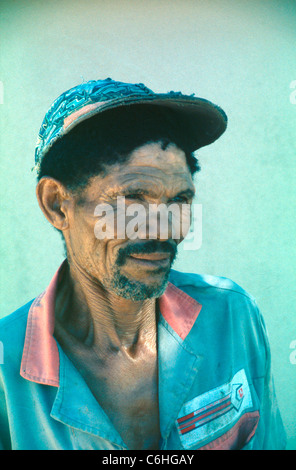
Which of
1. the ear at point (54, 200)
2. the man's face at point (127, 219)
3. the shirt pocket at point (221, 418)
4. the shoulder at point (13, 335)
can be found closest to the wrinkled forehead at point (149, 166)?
the man's face at point (127, 219)

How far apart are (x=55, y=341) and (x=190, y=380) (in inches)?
21.6

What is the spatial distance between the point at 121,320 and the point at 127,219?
0.48m

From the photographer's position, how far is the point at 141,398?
1.42m

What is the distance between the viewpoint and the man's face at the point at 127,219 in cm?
124

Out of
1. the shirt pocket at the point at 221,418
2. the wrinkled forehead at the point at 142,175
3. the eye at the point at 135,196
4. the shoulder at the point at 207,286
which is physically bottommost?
the shirt pocket at the point at 221,418

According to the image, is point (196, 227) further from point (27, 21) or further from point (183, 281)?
point (27, 21)

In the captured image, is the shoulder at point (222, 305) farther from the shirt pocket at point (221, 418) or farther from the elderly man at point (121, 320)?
the shirt pocket at point (221, 418)

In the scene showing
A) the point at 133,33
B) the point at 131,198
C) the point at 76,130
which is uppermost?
the point at 133,33

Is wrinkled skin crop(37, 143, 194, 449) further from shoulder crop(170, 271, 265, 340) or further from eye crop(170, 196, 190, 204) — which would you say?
shoulder crop(170, 271, 265, 340)

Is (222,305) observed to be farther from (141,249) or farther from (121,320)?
(141,249)

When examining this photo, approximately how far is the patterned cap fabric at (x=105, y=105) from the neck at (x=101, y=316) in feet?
1.71

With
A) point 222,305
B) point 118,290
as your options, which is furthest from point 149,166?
point 222,305

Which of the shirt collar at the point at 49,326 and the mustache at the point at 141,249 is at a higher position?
the mustache at the point at 141,249
